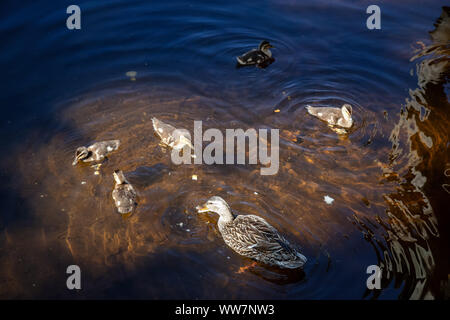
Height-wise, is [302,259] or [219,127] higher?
[219,127]

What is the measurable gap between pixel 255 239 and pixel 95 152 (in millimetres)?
2706

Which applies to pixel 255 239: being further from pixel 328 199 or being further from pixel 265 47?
pixel 265 47

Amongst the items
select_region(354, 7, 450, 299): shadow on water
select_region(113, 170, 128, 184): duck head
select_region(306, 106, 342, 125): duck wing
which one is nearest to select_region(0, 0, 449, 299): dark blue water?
select_region(354, 7, 450, 299): shadow on water

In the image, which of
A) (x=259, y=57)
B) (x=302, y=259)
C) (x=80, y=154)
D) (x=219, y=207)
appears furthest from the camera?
(x=259, y=57)

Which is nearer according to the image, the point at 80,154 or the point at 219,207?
the point at 219,207

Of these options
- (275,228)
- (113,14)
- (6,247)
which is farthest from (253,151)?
(113,14)

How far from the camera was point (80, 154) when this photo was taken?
5.31 metres

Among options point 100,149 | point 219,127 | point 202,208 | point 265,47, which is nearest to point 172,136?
point 219,127

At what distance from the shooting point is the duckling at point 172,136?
5719mm

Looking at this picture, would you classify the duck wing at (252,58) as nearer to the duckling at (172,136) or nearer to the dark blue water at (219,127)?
the dark blue water at (219,127)

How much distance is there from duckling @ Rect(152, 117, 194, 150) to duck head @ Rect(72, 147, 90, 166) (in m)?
1.11

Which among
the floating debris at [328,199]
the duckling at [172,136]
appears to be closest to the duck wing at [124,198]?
the duckling at [172,136]

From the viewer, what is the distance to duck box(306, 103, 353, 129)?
6.01 meters

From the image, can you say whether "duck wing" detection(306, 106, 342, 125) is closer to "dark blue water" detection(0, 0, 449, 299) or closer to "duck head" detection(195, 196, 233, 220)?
"dark blue water" detection(0, 0, 449, 299)
